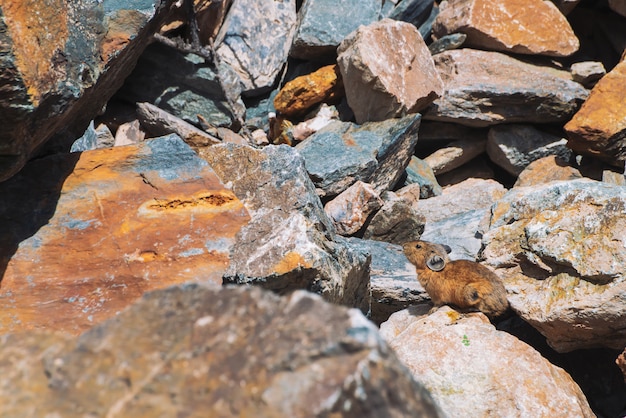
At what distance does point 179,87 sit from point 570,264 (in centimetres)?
483

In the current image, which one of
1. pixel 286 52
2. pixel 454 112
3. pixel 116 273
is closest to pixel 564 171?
pixel 454 112

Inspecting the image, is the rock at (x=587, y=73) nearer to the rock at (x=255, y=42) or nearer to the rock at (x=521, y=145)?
the rock at (x=521, y=145)

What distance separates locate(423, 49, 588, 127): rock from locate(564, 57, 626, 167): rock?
0.73 meters

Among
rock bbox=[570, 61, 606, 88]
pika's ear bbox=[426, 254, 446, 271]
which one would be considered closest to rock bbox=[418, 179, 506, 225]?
rock bbox=[570, 61, 606, 88]

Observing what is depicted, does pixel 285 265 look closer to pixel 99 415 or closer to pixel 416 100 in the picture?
pixel 99 415

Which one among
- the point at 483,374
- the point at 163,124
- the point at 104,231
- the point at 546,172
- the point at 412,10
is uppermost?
the point at 104,231

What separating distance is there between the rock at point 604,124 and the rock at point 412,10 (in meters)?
2.63

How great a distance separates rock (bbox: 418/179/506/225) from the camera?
775 cm

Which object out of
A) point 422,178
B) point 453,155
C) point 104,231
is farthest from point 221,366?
point 453,155

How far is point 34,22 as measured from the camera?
3523mm

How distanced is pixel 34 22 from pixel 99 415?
2351 mm

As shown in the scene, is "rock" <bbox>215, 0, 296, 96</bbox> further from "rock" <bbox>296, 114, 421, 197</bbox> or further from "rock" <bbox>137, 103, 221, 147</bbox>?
"rock" <bbox>137, 103, 221, 147</bbox>

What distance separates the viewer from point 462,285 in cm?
511

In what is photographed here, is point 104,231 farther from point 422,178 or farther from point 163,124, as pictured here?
point 422,178
